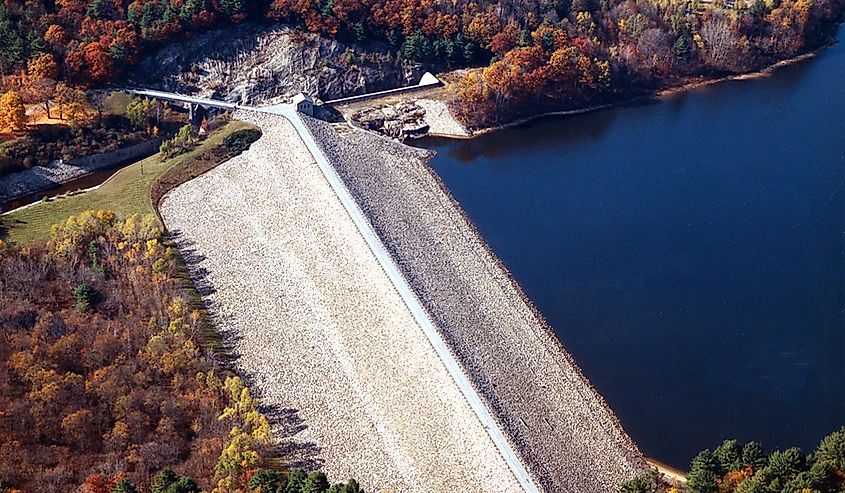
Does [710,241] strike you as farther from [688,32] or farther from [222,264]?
[688,32]

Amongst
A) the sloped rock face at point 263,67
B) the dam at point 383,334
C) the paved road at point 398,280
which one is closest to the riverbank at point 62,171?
the paved road at point 398,280

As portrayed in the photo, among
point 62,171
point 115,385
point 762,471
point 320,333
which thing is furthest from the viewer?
point 62,171

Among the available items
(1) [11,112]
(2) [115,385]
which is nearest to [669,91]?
(1) [11,112]

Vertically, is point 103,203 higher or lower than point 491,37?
lower

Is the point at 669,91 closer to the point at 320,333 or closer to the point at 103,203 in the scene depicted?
the point at 320,333

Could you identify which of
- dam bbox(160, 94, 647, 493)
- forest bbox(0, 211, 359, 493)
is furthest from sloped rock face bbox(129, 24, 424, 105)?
forest bbox(0, 211, 359, 493)

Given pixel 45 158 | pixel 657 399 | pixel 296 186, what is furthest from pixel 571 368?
pixel 45 158
